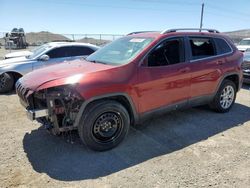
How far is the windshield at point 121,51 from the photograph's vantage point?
4.26 m

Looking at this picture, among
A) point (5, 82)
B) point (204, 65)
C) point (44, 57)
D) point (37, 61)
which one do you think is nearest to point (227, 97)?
point (204, 65)

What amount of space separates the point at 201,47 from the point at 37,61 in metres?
5.19

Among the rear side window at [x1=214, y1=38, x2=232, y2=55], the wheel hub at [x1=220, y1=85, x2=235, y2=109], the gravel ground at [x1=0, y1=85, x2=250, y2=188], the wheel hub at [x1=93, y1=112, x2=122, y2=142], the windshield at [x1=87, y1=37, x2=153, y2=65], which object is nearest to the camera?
the gravel ground at [x1=0, y1=85, x2=250, y2=188]

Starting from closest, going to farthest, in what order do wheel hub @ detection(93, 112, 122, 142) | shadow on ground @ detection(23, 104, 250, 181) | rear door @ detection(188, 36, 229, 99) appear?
shadow on ground @ detection(23, 104, 250, 181)
wheel hub @ detection(93, 112, 122, 142)
rear door @ detection(188, 36, 229, 99)

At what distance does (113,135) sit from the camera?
13.1 ft

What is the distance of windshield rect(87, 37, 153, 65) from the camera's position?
14.0 feet

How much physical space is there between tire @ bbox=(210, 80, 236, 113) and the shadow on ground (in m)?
0.22

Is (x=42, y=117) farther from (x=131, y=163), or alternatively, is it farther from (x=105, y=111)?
(x=131, y=163)

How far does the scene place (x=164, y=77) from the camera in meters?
4.36

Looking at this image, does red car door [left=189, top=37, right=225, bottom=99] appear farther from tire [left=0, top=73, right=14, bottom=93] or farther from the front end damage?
tire [left=0, top=73, right=14, bottom=93]

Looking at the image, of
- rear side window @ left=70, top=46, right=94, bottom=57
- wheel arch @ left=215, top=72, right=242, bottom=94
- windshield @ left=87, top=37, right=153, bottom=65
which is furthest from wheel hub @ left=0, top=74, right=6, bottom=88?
wheel arch @ left=215, top=72, right=242, bottom=94

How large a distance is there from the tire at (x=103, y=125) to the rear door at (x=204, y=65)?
1738 mm

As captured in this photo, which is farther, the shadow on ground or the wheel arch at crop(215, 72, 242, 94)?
the wheel arch at crop(215, 72, 242, 94)

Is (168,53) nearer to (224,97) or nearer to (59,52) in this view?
(224,97)
